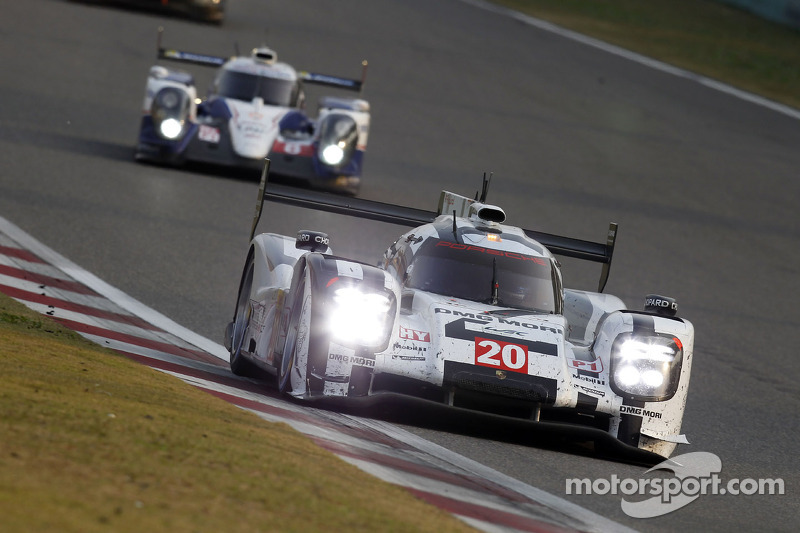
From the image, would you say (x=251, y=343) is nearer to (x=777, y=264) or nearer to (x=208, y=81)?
(x=777, y=264)

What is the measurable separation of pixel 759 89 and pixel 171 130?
16.3m

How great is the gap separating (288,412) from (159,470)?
218 cm

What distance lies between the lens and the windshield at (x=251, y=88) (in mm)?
16734

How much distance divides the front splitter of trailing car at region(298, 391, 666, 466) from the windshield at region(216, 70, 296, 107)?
991 centimetres

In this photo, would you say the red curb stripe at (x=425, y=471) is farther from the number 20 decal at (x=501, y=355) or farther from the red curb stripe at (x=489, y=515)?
the number 20 decal at (x=501, y=355)

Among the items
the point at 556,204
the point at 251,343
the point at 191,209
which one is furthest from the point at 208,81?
the point at 251,343

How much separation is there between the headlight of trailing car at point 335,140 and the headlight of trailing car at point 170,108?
1.67 m

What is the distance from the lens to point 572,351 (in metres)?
7.77

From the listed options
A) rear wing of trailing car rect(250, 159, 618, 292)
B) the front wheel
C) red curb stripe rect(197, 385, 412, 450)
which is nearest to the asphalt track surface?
red curb stripe rect(197, 385, 412, 450)

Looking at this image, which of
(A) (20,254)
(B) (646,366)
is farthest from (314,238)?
(A) (20,254)

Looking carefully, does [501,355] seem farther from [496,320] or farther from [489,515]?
[489,515]

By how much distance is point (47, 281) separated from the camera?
34.6ft

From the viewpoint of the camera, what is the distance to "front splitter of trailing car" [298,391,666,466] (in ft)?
22.7

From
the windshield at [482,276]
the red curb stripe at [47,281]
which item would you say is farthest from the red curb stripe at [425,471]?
the red curb stripe at [47,281]
